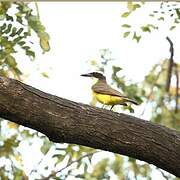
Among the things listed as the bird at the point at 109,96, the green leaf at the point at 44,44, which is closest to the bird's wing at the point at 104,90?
the bird at the point at 109,96

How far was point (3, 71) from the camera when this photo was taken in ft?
12.8

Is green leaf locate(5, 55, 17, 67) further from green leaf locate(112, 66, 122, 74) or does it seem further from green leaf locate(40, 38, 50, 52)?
green leaf locate(112, 66, 122, 74)

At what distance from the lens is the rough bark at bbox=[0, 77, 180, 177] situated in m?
2.57

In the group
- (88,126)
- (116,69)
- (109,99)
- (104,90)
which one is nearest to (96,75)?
(116,69)

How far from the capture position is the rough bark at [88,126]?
8.42 feet

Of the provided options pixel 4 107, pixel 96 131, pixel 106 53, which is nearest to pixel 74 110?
pixel 96 131

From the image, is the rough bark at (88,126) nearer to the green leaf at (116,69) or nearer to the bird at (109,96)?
the bird at (109,96)

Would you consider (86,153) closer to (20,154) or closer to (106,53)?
(20,154)

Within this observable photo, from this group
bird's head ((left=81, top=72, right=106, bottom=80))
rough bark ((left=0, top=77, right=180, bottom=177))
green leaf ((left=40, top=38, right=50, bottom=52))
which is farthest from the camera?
bird's head ((left=81, top=72, right=106, bottom=80))

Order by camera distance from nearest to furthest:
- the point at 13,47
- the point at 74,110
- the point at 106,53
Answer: the point at 74,110
the point at 13,47
the point at 106,53

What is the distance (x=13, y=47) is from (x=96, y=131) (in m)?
1.26

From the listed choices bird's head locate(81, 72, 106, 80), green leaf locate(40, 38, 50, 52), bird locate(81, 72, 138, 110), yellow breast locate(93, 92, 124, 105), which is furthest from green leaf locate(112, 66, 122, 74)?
green leaf locate(40, 38, 50, 52)

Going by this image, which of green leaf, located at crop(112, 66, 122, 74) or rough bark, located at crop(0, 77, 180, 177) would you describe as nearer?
rough bark, located at crop(0, 77, 180, 177)

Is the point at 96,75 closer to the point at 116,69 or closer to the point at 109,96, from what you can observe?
the point at 116,69
